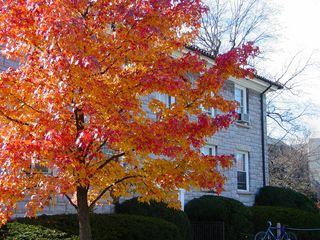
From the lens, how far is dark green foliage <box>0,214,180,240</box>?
34.2ft

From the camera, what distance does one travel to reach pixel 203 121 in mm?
7793

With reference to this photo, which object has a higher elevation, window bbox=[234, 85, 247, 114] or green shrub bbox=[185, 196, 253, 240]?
window bbox=[234, 85, 247, 114]

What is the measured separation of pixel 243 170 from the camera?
875 inches

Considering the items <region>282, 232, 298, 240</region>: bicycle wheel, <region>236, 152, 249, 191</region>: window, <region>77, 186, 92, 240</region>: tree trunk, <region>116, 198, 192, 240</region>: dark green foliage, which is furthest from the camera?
<region>236, 152, 249, 191</region>: window

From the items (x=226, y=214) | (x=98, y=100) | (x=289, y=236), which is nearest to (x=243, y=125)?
(x=226, y=214)

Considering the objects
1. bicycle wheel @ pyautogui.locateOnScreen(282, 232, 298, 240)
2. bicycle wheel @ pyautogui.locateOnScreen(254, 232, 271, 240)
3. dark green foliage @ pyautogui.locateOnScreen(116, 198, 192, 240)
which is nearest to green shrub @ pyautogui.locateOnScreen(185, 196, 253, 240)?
bicycle wheel @ pyautogui.locateOnScreen(254, 232, 271, 240)

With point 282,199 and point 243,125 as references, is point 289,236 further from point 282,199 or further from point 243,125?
point 243,125

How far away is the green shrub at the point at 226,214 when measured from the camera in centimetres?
1603

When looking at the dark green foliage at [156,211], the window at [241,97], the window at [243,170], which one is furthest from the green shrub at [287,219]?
the window at [241,97]

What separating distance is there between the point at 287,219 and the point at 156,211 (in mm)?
6560

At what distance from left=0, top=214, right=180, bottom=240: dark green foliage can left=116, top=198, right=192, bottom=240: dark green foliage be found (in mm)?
1626

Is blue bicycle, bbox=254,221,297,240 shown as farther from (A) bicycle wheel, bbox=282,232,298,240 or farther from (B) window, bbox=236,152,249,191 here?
(B) window, bbox=236,152,249,191

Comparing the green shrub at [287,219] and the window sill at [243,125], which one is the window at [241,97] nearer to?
the window sill at [243,125]

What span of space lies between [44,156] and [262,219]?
1307 centimetres
